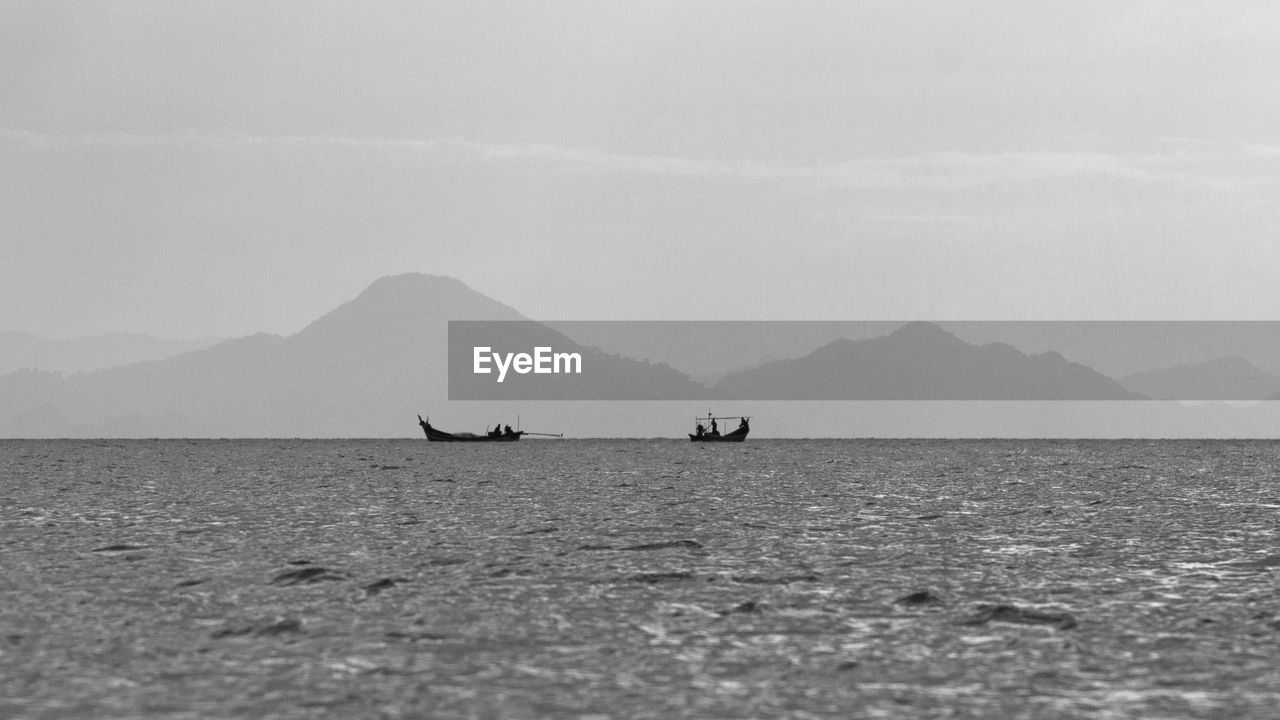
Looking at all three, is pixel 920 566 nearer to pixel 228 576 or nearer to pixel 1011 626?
pixel 1011 626

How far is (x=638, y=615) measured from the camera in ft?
87.7

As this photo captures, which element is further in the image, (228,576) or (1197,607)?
(228,576)

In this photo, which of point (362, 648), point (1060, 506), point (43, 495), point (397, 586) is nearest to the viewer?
point (362, 648)

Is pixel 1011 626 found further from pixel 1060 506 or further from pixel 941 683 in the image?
pixel 1060 506

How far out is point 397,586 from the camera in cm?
3130

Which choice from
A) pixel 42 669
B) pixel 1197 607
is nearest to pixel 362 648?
pixel 42 669

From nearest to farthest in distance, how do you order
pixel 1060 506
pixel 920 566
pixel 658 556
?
pixel 920 566, pixel 658 556, pixel 1060 506

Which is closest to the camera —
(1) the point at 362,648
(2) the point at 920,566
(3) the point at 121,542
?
(1) the point at 362,648

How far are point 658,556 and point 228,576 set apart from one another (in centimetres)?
1283

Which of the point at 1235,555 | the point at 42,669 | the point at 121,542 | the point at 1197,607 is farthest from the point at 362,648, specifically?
the point at 1235,555

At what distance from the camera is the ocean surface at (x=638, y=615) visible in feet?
61.5

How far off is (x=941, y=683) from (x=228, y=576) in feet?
69.5

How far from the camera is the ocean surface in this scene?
18750 millimetres

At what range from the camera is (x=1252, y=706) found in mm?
18266
